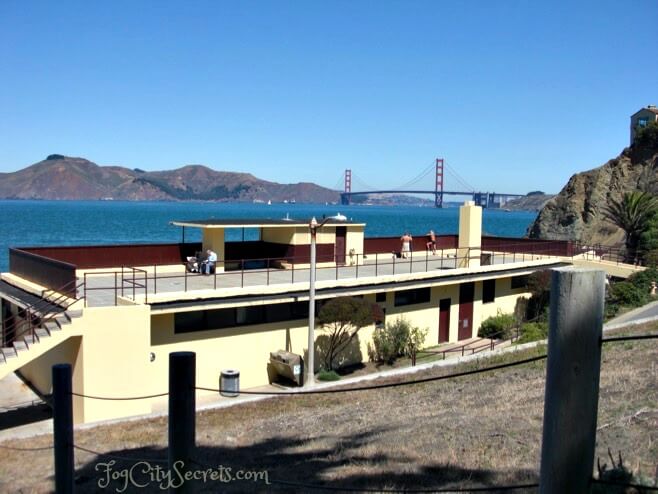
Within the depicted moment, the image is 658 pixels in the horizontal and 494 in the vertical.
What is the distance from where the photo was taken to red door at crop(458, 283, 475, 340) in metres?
28.6

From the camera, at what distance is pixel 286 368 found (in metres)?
21.2

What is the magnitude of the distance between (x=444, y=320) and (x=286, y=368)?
9.07 m

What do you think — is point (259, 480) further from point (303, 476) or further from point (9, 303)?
point (9, 303)

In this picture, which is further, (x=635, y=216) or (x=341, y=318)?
(x=635, y=216)

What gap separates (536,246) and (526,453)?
92.9 feet

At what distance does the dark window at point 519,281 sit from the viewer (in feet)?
103

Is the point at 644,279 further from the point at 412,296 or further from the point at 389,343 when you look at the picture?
the point at 389,343

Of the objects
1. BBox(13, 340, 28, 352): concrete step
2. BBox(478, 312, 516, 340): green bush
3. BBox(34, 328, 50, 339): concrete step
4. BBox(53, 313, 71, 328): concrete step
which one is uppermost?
BBox(53, 313, 71, 328): concrete step

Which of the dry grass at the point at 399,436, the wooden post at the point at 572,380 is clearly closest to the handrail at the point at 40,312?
the dry grass at the point at 399,436

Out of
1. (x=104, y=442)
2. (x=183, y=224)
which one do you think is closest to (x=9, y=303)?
(x=183, y=224)

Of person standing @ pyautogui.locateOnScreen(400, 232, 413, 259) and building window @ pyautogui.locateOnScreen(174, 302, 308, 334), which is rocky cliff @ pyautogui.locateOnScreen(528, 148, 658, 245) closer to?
person standing @ pyautogui.locateOnScreen(400, 232, 413, 259)

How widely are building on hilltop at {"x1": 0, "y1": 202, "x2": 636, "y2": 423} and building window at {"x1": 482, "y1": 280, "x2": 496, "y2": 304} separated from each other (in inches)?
1.9

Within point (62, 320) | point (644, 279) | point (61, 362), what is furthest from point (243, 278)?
point (644, 279)

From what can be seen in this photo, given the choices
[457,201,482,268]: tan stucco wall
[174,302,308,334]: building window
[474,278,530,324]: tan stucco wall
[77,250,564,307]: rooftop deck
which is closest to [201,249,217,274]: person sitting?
[77,250,564,307]: rooftop deck
